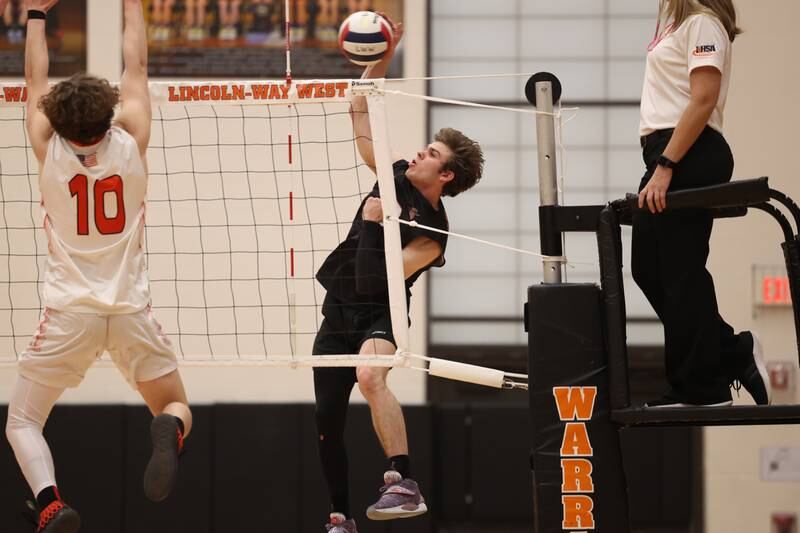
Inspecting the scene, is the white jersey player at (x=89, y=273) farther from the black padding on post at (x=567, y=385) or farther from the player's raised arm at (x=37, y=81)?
the black padding on post at (x=567, y=385)

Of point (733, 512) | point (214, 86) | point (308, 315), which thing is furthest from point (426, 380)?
point (214, 86)

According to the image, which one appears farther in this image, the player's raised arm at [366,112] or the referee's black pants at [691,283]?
the player's raised arm at [366,112]

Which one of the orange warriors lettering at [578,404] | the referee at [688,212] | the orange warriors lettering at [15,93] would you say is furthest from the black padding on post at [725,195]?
the orange warriors lettering at [15,93]

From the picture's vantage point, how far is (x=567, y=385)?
4.30 meters

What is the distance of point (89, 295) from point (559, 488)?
197 centimetres

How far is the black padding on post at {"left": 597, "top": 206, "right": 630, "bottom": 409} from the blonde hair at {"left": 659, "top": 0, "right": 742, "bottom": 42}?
0.80 metres

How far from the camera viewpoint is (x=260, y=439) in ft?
29.0

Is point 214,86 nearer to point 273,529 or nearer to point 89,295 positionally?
point 89,295

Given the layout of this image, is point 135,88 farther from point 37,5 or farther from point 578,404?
point 578,404

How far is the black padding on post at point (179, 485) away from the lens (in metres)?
8.79

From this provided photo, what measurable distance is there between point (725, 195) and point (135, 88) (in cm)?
241

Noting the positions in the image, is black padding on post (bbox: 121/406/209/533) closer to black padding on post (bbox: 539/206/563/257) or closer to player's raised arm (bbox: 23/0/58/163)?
player's raised arm (bbox: 23/0/58/163)

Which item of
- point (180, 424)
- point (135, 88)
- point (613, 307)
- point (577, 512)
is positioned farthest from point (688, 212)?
point (135, 88)

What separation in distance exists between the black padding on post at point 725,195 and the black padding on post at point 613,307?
0.78 ft
